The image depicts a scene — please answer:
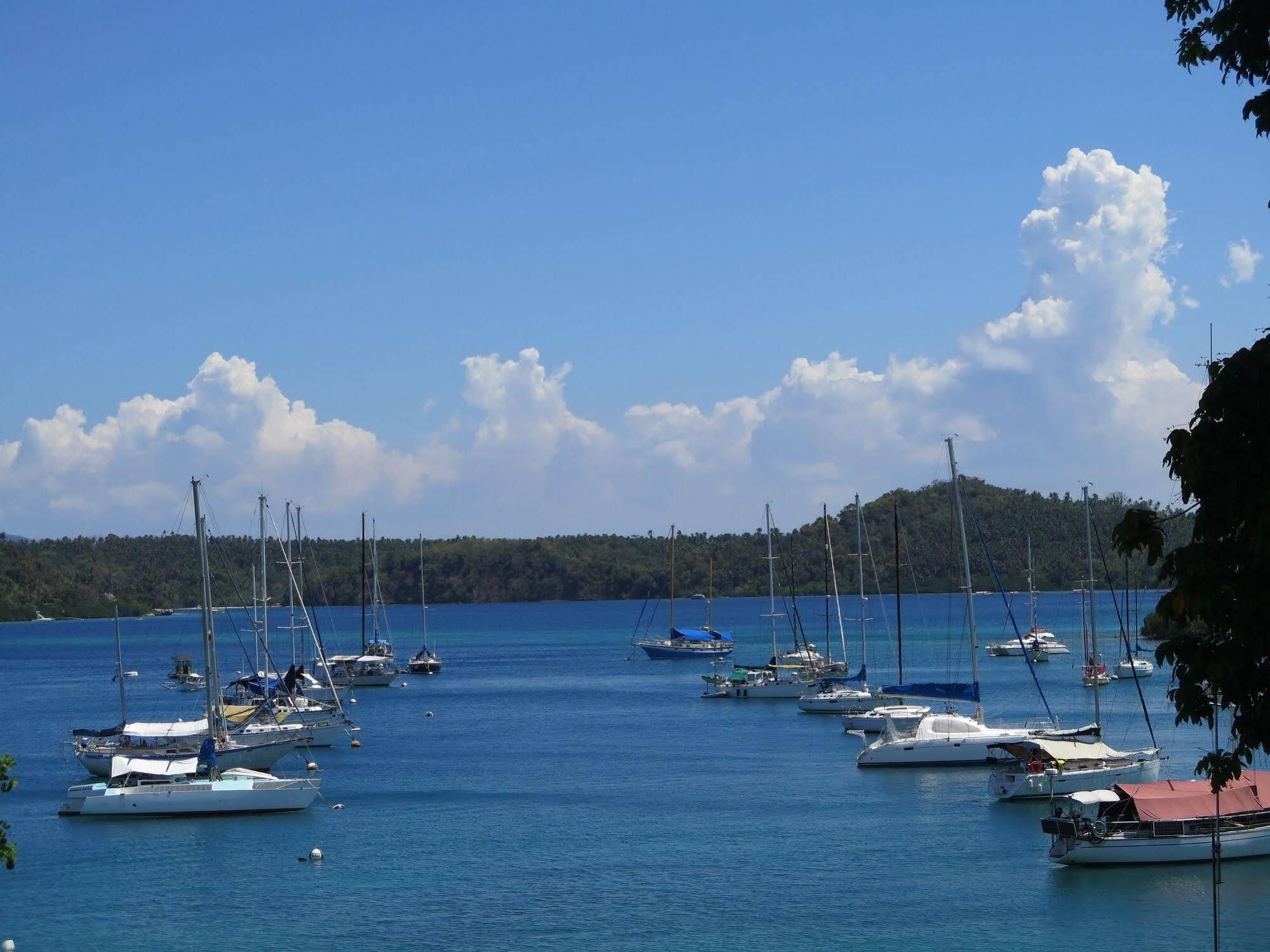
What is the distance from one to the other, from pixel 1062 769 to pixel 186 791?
27.4 m

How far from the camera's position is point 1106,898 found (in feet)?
113

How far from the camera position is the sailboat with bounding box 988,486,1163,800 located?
1826 inches

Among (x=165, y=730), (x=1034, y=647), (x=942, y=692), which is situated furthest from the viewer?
(x=1034, y=647)

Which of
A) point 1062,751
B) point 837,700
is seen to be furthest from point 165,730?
point 837,700

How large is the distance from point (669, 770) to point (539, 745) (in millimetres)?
12184

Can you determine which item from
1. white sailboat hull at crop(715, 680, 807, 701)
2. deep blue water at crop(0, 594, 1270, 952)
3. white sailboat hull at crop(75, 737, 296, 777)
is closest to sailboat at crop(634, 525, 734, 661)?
white sailboat hull at crop(715, 680, 807, 701)

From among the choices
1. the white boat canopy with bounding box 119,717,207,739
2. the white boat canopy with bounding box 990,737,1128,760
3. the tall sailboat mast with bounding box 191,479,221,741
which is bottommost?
the white boat canopy with bounding box 990,737,1128,760

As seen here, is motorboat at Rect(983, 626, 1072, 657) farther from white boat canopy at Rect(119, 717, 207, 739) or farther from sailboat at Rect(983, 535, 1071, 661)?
white boat canopy at Rect(119, 717, 207, 739)

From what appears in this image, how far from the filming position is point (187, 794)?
154ft

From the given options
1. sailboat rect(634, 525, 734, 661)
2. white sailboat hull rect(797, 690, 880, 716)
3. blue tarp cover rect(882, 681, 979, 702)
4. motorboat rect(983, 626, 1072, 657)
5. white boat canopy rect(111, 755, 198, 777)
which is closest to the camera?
white boat canopy rect(111, 755, 198, 777)

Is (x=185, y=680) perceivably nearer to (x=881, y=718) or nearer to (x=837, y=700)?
(x=837, y=700)

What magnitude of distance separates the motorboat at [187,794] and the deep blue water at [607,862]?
21.9 inches

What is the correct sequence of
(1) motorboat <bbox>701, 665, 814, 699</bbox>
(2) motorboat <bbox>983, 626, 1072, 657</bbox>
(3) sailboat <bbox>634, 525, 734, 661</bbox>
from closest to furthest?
(1) motorboat <bbox>701, 665, 814, 699</bbox>
(2) motorboat <bbox>983, 626, 1072, 657</bbox>
(3) sailboat <bbox>634, 525, 734, 661</bbox>

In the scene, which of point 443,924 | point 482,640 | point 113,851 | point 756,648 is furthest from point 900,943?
point 482,640
